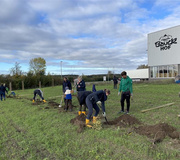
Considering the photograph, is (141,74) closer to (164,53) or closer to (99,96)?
(164,53)

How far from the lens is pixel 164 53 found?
3095cm

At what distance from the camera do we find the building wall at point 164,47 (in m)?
28.8

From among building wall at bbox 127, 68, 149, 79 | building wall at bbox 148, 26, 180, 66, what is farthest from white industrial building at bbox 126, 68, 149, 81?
building wall at bbox 148, 26, 180, 66

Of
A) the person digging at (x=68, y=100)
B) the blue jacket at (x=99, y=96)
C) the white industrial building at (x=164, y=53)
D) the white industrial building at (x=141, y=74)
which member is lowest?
the person digging at (x=68, y=100)

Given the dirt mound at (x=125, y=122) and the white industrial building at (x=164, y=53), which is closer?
the dirt mound at (x=125, y=122)

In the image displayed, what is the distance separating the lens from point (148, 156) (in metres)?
3.38

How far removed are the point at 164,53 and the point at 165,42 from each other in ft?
6.93

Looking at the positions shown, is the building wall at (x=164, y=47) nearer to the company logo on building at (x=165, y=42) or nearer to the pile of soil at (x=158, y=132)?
A: the company logo on building at (x=165, y=42)

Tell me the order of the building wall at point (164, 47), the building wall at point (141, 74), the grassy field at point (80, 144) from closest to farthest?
the grassy field at point (80, 144)
the building wall at point (164, 47)
the building wall at point (141, 74)

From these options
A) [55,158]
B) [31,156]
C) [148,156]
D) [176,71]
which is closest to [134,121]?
[148,156]

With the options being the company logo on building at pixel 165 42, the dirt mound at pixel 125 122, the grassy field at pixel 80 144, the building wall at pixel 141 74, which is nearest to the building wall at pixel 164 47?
the company logo on building at pixel 165 42

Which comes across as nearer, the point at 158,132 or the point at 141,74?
the point at 158,132

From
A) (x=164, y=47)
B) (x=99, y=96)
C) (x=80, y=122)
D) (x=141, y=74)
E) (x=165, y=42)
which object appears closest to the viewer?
(x=99, y=96)

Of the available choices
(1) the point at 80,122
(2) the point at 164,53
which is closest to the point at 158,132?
(1) the point at 80,122
